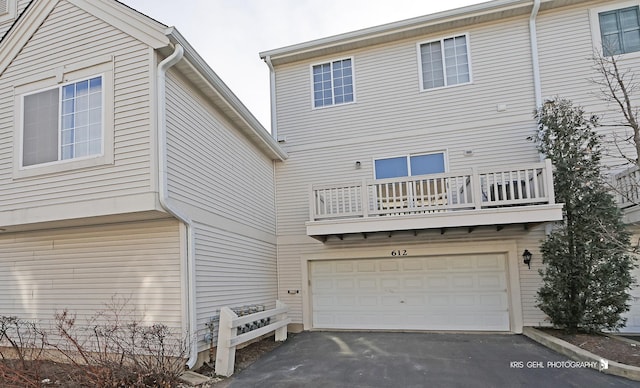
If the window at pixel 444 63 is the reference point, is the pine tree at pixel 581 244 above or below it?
below

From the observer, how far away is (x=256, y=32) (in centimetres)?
1348

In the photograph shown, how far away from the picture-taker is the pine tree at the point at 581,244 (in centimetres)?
732

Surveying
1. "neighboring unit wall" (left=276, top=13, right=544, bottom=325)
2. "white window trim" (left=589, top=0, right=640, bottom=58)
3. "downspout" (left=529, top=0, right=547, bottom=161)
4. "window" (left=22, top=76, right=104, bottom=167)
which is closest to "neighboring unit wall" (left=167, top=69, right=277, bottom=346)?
"neighboring unit wall" (left=276, top=13, right=544, bottom=325)

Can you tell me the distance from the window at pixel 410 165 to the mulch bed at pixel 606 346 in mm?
4340

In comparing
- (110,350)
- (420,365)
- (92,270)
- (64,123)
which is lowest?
(420,365)

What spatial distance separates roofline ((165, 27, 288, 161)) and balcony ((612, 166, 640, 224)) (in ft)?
24.2

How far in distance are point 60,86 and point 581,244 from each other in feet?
32.7

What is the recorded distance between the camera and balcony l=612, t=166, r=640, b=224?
774 centimetres

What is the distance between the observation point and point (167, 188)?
6.14 m

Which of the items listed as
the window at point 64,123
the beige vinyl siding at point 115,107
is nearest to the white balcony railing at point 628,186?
the beige vinyl siding at point 115,107

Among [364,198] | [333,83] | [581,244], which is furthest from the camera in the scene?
[333,83]

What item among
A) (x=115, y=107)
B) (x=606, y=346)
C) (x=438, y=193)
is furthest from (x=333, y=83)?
(x=606, y=346)

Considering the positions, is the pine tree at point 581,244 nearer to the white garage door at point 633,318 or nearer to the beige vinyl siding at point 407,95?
the white garage door at point 633,318

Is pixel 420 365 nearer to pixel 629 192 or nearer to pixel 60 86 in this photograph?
pixel 629 192
